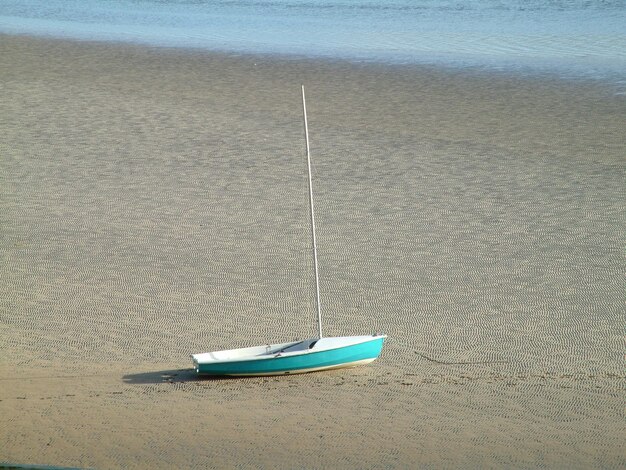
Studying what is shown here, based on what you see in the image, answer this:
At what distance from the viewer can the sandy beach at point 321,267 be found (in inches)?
320

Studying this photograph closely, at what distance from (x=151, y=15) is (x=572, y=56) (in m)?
17.2

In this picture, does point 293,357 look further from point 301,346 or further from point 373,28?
point 373,28

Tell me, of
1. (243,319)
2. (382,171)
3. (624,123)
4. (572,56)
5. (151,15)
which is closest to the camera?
(243,319)

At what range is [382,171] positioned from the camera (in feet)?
52.7

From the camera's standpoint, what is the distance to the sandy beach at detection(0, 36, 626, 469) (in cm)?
813

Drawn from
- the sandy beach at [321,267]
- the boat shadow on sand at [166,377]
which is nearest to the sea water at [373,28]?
the sandy beach at [321,267]

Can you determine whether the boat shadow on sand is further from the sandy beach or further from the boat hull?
the boat hull

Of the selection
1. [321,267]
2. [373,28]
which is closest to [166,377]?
[321,267]

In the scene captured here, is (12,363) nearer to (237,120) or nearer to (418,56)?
(237,120)

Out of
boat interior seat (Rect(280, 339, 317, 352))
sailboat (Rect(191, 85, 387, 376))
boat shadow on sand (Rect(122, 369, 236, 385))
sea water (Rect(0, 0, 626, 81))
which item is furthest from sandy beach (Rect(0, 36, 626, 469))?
sea water (Rect(0, 0, 626, 81))

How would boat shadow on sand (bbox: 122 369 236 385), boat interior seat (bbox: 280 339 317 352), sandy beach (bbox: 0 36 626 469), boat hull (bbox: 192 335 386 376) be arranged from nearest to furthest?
sandy beach (bbox: 0 36 626 469) < boat hull (bbox: 192 335 386 376) < boat shadow on sand (bbox: 122 369 236 385) < boat interior seat (bbox: 280 339 317 352)

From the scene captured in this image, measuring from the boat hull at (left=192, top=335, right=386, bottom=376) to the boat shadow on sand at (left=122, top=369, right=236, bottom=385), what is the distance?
0.17 metres

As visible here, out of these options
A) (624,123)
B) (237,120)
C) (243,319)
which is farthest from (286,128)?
(243,319)

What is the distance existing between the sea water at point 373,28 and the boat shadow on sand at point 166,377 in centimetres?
1510
